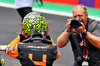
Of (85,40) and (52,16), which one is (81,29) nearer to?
(85,40)

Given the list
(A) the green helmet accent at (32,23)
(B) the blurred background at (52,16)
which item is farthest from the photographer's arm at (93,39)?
(B) the blurred background at (52,16)

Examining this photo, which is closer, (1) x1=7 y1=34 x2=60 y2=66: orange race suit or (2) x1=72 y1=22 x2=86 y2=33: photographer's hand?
(2) x1=72 y1=22 x2=86 y2=33: photographer's hand

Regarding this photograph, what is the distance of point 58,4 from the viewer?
16.5 metres

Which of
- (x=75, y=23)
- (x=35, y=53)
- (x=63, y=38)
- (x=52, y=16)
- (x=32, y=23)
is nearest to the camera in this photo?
(x=75, y=23)

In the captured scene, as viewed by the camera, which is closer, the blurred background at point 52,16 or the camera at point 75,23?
the camera at point 75,23

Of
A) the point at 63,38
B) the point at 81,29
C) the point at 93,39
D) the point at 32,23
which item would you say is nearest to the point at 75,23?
the point at 81,29

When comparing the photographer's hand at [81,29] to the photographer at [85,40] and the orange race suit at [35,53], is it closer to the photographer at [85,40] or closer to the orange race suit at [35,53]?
the photographer at [85,40]

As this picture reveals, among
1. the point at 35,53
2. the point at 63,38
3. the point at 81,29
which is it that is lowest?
the point at 35,53

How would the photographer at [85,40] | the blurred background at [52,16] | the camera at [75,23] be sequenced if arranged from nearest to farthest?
the camera at [75,23] → the photographer at [85,40] → the blurred background at [52,16]

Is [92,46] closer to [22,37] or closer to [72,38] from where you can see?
[72,38]

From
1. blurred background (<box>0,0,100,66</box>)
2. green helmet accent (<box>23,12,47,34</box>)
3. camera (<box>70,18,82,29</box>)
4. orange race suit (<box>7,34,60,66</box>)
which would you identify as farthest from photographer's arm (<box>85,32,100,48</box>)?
blurred background (<box>0,0,100,66</box>)

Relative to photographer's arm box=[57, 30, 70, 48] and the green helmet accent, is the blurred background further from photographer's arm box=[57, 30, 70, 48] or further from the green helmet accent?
the green helmet accent

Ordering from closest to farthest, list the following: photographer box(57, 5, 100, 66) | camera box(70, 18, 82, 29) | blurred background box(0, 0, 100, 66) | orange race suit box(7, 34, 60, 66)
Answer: camera box(70, 18, 82, 29) < orange race suit box(7, 34, 60, 66) < photographer box(57, 5, 100, 66) < blurred background box(0, 0, 100, 66)

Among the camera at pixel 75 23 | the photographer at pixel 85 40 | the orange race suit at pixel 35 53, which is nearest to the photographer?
the camera at pixel 75 23
